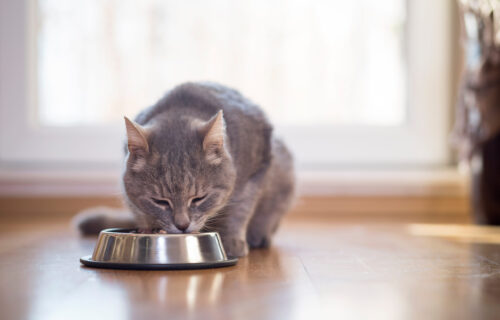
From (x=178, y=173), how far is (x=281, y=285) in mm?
492

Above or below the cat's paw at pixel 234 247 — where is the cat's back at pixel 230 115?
above

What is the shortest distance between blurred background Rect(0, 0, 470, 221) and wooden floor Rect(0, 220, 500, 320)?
4.78 ft

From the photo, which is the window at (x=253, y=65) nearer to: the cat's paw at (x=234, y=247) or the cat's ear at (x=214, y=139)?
the cat's paw at (x=234, y=247)

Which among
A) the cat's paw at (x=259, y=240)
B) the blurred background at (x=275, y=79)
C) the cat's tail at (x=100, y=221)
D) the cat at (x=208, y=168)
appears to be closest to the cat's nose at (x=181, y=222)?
the cat at (x=208, y=168)

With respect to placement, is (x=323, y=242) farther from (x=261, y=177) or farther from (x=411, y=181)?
(x=411, y=181)

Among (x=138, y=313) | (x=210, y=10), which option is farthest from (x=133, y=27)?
(x=138, y=313)

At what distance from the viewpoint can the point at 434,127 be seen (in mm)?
3811

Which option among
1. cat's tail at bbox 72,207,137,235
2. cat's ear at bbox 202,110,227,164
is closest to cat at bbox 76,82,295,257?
cat's ear at bbox 202,110,227,164

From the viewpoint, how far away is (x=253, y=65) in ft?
12.8

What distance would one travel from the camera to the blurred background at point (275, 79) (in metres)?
3.77

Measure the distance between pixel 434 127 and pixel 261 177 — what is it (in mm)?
1908

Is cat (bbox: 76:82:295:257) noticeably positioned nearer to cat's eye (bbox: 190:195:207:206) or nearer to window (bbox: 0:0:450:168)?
cat's eye (bbox: 190:195:207:206)

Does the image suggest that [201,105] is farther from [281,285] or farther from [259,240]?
[281,285]

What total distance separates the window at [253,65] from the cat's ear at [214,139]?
1.92 meters
